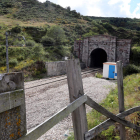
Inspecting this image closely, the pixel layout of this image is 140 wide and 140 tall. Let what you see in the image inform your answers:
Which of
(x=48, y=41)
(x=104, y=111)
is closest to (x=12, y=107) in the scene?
(x=104, y=111)

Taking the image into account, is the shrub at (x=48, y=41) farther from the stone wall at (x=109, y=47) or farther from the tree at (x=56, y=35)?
the stone wall at (x=109, y=47)

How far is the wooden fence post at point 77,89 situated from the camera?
1.94m

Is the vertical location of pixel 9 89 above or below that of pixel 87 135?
above

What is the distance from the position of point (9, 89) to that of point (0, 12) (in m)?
57.4

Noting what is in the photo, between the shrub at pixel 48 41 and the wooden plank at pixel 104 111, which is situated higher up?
the shrub at pixel 48 41

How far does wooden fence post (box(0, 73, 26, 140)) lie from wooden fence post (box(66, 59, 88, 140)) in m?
0.87

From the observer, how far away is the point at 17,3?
5797cm

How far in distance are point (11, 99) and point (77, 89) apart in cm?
106

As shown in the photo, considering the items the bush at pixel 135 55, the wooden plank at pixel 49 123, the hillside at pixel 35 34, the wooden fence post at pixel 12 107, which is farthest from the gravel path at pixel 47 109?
the bush at pixel 135 55

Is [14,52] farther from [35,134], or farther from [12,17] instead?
[12,17]

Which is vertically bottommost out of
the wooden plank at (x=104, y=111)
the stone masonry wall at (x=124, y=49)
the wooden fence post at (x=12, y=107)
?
the wooden plank at (x=104, y=111)

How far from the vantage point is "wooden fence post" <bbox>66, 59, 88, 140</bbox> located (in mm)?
1943

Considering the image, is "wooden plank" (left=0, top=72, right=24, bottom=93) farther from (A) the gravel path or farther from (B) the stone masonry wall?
(B) the stone masonry wall

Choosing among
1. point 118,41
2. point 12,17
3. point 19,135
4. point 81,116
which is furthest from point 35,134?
point 12,17
